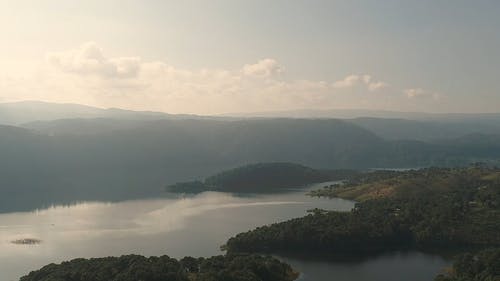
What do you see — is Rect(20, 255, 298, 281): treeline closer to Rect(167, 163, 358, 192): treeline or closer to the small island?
the small island

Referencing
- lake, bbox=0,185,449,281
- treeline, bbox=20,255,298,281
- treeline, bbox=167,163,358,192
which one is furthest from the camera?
treeline, bbox=167,163,358,192

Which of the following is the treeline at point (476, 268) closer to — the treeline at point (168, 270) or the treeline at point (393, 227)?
the treeline at point (393, 227)

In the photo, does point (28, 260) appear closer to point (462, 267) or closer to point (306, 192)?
point (462, 267)

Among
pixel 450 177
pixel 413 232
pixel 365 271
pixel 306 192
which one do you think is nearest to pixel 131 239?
pixel 365 271

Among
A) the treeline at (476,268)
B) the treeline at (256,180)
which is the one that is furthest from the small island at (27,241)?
the treeline at (256,180)

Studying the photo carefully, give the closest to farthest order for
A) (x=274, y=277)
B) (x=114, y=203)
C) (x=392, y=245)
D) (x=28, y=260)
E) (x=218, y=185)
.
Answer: (x=274, y=277), (x=28, y=260), (x=392, y=245), (x=114, y=203), (x=218, y=185)

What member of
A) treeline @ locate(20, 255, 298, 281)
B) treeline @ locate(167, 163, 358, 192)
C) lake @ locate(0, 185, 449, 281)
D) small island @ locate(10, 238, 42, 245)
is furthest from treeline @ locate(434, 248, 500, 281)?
treeline @ locate(167, 163, 358, 192)

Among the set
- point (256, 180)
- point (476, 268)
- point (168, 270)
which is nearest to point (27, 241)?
point (168, 270)
